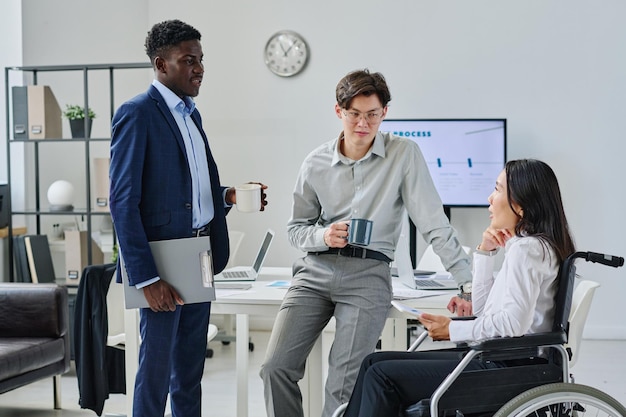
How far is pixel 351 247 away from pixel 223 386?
2078mm

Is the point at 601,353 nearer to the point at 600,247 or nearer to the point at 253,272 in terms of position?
the point at 600,247

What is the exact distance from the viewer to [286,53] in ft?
18.9

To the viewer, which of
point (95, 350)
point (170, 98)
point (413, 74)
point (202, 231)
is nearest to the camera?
point (170, 98)

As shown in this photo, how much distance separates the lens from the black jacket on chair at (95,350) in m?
3.43

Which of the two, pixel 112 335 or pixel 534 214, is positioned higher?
pixel 534 214

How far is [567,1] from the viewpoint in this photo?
5.52 meters

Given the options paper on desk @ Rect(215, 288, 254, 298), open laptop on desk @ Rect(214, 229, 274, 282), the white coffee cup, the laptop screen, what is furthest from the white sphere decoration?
the white coffee cup

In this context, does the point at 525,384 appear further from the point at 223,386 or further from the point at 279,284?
the point at 223,386

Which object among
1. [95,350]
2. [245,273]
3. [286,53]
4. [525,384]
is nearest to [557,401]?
[525,384]

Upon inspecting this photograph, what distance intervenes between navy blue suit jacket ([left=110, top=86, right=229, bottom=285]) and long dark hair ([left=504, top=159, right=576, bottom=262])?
0.98m

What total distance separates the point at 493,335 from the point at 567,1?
4.13 m

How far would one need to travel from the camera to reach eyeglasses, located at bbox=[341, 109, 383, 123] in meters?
2.51

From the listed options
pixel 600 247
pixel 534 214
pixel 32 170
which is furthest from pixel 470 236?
pixel 534 214

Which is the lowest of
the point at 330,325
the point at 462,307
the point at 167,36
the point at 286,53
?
the point at 330,325
